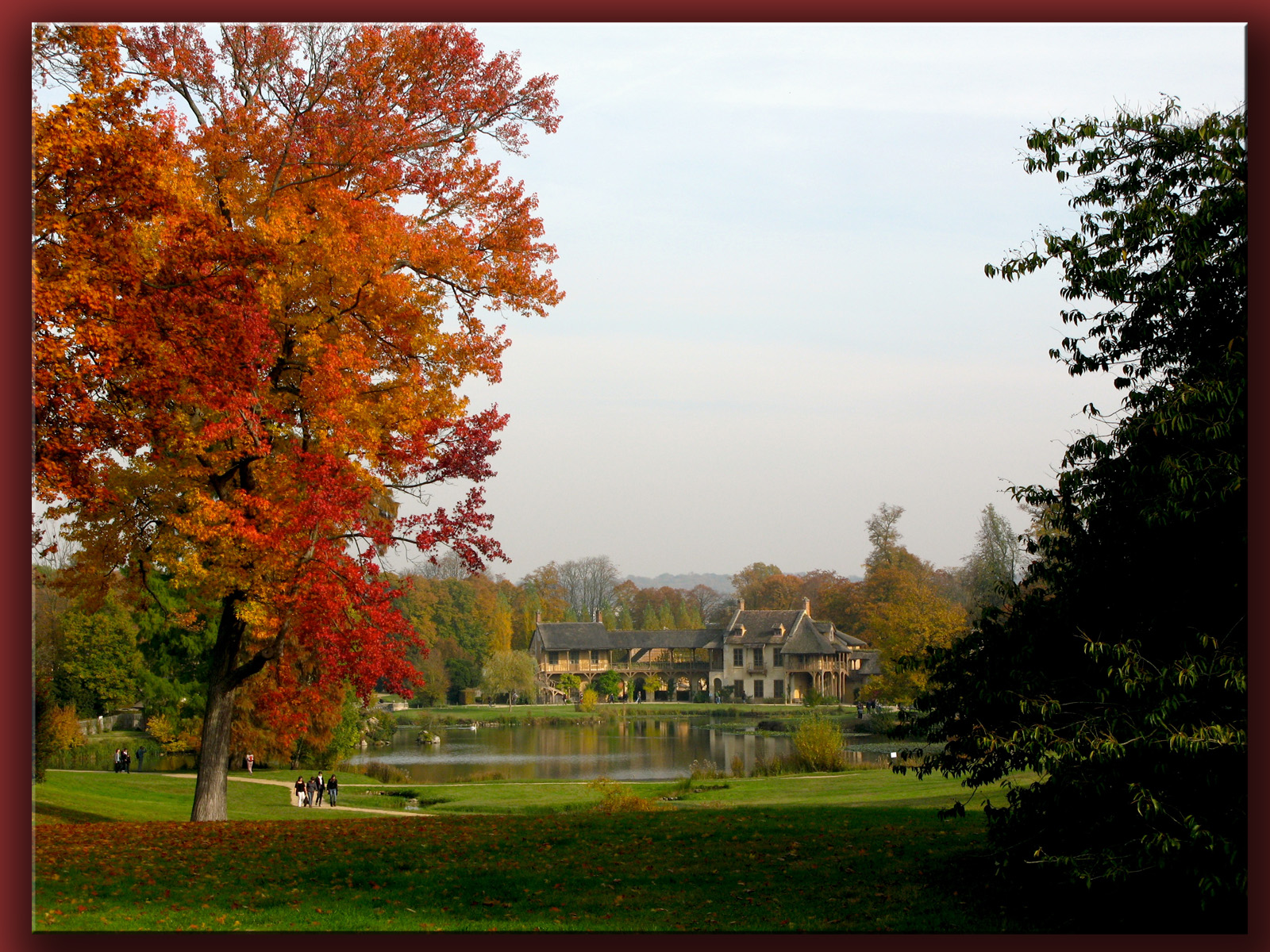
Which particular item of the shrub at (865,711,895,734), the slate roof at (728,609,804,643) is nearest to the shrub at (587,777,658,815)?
the shrub at (865,711,895,734)

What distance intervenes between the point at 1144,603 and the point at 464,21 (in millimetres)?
7401

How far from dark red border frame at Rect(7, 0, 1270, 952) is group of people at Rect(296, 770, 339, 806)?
13433 millimetres

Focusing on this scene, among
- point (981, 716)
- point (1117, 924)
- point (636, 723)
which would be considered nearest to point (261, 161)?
point (981, 716)

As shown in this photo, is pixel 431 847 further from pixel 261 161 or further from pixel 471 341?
pixel 261 161

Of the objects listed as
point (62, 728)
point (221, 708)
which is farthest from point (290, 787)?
point (221, 708)

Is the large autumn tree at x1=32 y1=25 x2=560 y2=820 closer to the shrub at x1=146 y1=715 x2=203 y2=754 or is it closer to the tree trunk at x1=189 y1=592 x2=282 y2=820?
the tree trunk at x1=189 y1=592 x2=282 y2=820

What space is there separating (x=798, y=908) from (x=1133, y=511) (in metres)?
4.06

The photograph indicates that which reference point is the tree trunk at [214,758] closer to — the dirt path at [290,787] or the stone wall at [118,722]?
the dirt path at [290,787]

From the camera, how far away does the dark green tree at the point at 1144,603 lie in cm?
725

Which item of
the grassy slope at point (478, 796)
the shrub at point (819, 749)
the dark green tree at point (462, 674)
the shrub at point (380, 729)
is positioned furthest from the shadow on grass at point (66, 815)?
the dark green tree at point (462, 674)

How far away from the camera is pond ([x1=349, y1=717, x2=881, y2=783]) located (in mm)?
29500

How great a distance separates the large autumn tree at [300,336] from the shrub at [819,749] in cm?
1285

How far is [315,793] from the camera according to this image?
74.0 ft

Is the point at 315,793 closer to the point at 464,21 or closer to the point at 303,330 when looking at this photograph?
the point at 303,330
